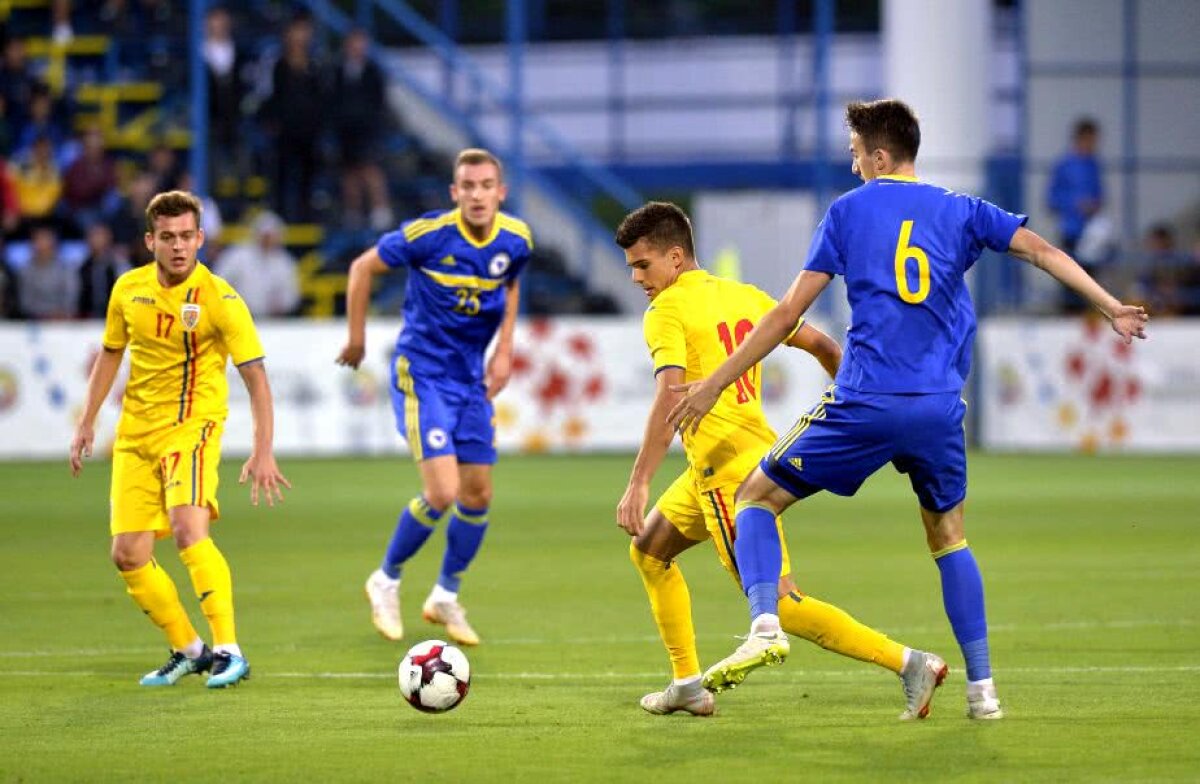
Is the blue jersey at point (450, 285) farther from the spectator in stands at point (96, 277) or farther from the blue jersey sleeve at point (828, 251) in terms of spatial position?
the spectator in stands at point (96, 277)

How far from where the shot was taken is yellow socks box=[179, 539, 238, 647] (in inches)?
312

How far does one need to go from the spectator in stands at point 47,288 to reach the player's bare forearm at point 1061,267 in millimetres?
16187

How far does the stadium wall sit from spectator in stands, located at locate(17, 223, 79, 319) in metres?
0.51

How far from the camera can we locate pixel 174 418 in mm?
8148

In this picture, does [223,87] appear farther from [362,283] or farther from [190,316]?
[190,316]

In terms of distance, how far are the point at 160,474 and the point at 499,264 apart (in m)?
2.42

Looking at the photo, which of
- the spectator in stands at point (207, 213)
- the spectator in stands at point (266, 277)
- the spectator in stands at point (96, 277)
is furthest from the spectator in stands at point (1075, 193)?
the spectator in stands at point (96, 277)

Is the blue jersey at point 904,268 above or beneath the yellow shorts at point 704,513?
above

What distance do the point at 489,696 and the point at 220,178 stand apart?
18.2 meters

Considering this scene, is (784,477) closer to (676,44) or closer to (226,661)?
(226,661)

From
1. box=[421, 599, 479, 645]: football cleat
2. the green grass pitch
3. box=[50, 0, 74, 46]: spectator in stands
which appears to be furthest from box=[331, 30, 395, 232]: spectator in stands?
box=[421, 599, 479, 645]: football cleat

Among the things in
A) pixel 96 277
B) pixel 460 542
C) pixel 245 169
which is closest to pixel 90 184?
pixel 245 169

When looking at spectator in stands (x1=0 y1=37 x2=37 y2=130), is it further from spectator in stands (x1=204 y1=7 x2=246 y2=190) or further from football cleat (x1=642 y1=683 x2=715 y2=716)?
football cleat (x1=642 y1=683 x2=715 y2=716)

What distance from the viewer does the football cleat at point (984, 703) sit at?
673 cm
